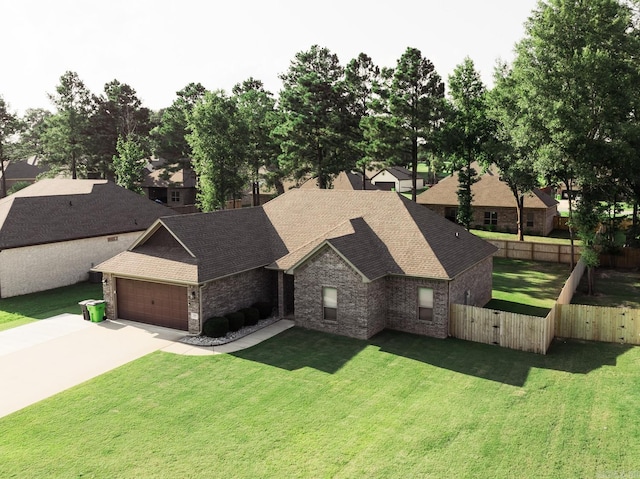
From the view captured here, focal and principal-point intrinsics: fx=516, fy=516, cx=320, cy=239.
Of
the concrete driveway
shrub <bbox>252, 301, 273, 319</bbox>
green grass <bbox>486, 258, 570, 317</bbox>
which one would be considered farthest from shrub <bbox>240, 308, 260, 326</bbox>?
green grass <bbox>486, 258, 570, 317</bbox>

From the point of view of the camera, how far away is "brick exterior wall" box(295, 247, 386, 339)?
886 inches

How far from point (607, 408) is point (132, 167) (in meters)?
55.1

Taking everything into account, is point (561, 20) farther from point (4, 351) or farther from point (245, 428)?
point (4, 351)

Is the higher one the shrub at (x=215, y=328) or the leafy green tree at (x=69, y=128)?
the leafy green tree at (x=69, y=128)

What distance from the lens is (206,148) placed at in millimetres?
52375

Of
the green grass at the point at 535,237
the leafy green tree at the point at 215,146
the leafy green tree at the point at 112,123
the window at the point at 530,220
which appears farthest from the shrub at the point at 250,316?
the leafy green tree at the point at 112,123

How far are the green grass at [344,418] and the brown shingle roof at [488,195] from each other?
34.2 meters

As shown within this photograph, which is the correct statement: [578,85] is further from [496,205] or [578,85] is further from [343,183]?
[343,183]

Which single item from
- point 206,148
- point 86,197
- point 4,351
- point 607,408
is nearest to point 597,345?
point 607,408

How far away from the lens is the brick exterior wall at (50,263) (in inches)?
1222

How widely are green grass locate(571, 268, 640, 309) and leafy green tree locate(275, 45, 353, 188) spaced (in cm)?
2754

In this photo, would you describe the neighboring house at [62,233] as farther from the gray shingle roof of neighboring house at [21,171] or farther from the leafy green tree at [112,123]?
the gray shingle roof of neighboring house at [21,171]

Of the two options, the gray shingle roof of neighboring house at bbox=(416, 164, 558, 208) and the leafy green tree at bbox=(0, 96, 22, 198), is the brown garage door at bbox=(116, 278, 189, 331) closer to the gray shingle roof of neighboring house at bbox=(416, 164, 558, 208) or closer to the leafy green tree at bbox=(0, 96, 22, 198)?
the gray shingle roof of neighboring house at bbox=(416, 164, 558, 208)

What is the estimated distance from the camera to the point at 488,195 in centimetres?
5519
